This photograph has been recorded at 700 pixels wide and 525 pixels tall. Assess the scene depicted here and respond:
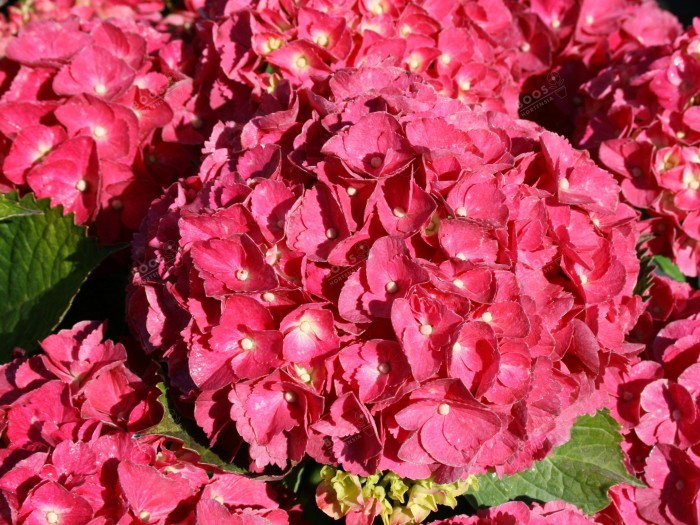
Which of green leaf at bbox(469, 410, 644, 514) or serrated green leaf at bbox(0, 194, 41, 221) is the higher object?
serrated green leaf at bbox(0, 194, 41, 221)

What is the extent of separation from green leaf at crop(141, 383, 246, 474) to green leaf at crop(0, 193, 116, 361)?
352 mm

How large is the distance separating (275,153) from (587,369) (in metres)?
0.58

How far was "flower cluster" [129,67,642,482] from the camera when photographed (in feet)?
3.35

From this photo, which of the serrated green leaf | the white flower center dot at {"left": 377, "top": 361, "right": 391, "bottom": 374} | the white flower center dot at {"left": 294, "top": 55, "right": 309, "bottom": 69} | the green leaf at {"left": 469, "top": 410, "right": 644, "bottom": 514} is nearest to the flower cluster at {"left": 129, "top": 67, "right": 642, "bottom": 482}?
the white flower center dot at {"left": 377, "top": 361, "right": 391, "bottom": 374}

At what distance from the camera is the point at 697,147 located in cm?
153

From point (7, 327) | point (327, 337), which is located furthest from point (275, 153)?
point (7, 327)

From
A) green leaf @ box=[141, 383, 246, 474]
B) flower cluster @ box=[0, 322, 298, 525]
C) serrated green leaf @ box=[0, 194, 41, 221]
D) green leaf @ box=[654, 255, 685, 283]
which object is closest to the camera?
flower cluster @ box=[0, 322, 298, 525]

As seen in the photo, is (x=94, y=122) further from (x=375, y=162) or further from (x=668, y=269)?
(x=668, y=269)

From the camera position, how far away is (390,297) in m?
1.03

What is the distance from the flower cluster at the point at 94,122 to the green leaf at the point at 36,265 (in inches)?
2.6

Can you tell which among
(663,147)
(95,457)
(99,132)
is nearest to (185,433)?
(95,457)

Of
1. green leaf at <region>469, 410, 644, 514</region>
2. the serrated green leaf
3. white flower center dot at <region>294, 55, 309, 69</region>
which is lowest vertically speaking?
green leaf at <region>469, 410, 644, 514</region>

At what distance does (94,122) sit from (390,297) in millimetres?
791

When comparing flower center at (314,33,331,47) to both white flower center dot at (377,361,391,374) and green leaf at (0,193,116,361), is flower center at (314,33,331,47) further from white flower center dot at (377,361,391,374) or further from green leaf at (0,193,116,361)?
white flower center dot at (377,361,391,374)
